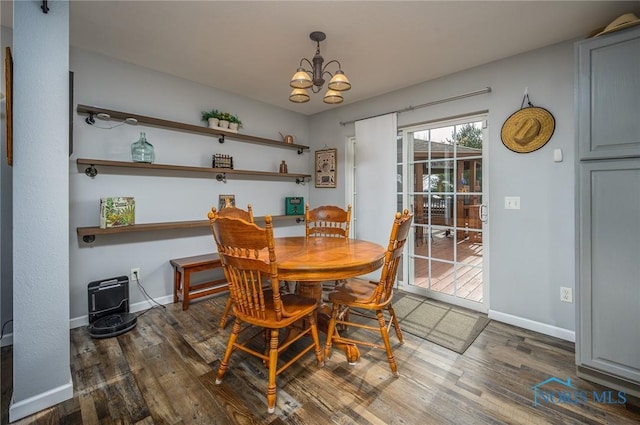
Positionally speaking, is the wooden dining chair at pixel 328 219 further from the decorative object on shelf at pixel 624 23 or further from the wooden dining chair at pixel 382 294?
the decorative object on shelf at pixel 624 23

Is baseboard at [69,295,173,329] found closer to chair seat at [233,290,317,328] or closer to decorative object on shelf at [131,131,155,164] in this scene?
decorative object on shelf at [131,131,155,164]

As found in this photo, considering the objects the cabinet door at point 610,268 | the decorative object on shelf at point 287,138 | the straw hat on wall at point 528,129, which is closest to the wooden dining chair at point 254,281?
the cabinet door at point 610,268

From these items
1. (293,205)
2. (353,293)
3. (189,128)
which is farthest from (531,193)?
(189,128)

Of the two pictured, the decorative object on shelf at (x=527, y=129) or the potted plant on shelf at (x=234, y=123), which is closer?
the decorative object on shelf at (x=527, y=129)

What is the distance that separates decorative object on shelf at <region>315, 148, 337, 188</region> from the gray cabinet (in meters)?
2.72

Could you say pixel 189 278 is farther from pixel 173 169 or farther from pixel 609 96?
pixel 609 96

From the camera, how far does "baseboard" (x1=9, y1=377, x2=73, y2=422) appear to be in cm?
143

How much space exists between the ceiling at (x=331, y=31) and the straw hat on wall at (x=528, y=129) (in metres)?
0.56

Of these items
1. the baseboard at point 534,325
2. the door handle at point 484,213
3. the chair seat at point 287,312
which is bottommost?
the baseboard at point 534,325

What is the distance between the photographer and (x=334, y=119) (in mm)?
4043

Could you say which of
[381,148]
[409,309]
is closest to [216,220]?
[409,309]

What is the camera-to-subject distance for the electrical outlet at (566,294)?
89.7 inches

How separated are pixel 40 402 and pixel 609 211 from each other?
341cm

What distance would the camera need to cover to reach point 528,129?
242cm
